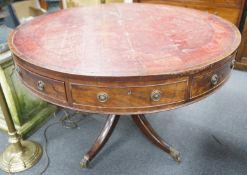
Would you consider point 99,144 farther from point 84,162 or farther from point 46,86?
point 46,86

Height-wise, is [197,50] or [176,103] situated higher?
[197,50]

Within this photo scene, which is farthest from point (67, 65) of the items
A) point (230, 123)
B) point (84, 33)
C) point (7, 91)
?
point (230, 123)

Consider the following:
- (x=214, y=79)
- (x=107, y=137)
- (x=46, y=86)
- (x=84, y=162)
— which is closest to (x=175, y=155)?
(x=107, y=137)

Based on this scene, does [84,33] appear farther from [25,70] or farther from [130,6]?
[130,6]

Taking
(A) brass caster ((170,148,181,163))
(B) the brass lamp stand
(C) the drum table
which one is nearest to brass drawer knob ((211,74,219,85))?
(C) the drum table

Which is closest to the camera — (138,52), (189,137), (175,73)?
(175,73)

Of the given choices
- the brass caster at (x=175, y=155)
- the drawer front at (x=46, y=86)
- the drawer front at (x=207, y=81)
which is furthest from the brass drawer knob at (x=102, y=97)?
the brass caster at (x=175, y=155)

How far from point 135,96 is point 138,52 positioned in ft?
0.64

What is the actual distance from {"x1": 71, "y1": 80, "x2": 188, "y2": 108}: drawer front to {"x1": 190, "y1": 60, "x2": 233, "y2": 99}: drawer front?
46 millimetres

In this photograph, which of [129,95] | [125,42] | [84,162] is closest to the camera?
[129,95]

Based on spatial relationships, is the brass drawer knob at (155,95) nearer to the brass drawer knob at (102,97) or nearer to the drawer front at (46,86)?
the brass drawer knob at (102,97)

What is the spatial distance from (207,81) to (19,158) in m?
1.23

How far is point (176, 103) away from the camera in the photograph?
85 centimetres

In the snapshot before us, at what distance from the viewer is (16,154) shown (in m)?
1.47
